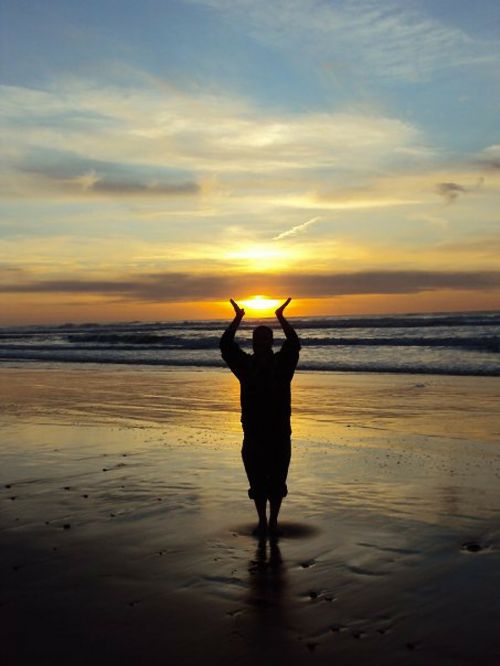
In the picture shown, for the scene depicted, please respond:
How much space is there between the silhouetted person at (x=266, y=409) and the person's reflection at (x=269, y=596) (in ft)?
1.49

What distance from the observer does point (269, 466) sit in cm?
650

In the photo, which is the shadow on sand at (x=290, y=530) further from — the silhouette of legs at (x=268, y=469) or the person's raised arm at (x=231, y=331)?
the person's raised arm at (x=231, y=331)

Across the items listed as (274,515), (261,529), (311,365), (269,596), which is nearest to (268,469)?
(274,515)

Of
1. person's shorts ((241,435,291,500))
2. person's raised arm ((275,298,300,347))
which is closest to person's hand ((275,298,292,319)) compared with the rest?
person's raised arm ((275,298,300,347))

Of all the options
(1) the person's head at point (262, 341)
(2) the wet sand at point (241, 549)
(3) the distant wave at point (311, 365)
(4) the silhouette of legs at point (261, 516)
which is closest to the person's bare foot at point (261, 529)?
(4) the silhouette of legs at point (261, 516)

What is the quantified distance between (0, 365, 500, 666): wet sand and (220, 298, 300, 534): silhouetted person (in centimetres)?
42

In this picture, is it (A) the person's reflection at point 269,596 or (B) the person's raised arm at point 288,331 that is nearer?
(A) the person's reflection at point 269,596

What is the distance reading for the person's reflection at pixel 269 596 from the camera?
4.34m

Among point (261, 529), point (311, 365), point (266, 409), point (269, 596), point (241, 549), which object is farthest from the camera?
point (311, 365)

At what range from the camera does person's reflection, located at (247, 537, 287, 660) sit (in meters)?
4.34

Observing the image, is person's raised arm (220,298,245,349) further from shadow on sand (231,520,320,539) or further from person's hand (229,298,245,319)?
shadow on sand (231,520,320,539)

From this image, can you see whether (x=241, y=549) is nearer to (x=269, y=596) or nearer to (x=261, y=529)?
Result: (x=261, y=529)

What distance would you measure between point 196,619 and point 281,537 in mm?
1835

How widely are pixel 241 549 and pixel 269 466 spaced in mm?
802
